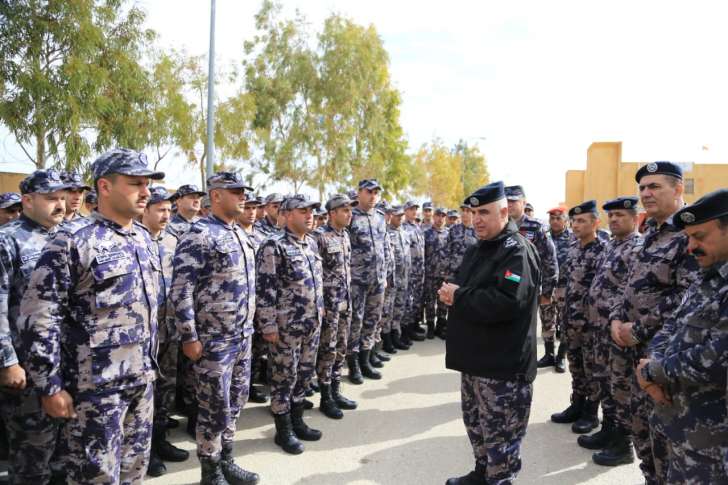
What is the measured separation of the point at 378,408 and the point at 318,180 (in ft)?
57.5

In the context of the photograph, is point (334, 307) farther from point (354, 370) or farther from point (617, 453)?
point (617, 453)

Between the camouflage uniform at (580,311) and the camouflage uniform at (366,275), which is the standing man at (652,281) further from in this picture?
the camouflage uniform at (366,275)

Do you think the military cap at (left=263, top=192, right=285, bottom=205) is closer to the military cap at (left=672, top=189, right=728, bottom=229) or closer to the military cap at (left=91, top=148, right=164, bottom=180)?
the military cap at (left=91, top=148, right=164, bottom=180)

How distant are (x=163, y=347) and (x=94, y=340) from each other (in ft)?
6.91

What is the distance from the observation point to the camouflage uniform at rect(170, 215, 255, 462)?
3.46 meters

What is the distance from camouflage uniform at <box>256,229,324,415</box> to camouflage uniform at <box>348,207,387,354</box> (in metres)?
1.60

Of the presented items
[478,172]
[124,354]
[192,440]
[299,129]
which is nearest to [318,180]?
[299,129]

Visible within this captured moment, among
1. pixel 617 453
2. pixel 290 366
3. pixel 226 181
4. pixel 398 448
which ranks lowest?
pixel 398 448

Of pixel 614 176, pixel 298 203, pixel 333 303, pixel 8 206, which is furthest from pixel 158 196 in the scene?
pixel 614 176

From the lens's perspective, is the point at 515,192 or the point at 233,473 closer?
the point at 233,473

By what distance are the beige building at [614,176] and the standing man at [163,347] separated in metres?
34.7

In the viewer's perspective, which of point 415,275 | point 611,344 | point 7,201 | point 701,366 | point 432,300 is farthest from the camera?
point 432,300

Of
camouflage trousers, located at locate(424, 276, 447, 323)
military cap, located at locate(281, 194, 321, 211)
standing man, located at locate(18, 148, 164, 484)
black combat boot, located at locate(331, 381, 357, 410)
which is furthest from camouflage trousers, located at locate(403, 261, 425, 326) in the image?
standing man, located at locate(18, 148, 164, 484)

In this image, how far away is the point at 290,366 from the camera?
444 centimetres
